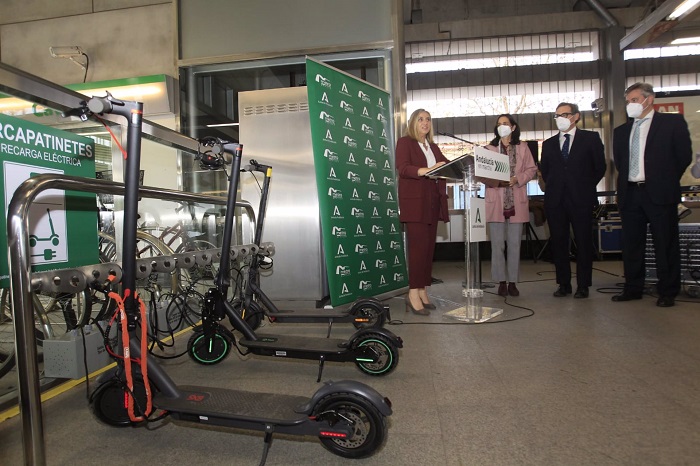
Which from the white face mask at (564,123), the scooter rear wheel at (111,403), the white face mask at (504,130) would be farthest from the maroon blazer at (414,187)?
the scooter rear wheel at (111,403)

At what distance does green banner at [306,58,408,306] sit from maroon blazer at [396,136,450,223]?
50 centimetres

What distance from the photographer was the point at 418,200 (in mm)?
3059

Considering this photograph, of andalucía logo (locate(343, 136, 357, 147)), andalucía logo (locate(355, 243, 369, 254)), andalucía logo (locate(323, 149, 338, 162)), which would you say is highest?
andalucía logo (locate(343, 136, 357, 147))

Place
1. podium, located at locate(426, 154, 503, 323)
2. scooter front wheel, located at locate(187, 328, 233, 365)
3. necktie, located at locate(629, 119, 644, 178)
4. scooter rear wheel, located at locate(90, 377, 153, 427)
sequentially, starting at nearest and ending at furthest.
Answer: scooter rear wheel, located at locate(90, 377, 153, 427)
scooter front wheel, located at locate(187, 328, 233, 365)
podium, located at locate(426, 154, 503, 323)
necktie, located at locate(629, 119, 644, 178)

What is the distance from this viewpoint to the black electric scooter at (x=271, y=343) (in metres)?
1.85

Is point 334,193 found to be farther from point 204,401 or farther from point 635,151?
point 635,151

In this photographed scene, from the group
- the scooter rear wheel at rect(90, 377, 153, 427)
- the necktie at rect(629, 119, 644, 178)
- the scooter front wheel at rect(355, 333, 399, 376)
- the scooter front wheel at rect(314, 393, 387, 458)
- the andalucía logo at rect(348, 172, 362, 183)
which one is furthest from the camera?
the andalucía logo at rect(348, 172, 362, 183)

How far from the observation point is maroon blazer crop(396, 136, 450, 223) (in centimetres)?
306

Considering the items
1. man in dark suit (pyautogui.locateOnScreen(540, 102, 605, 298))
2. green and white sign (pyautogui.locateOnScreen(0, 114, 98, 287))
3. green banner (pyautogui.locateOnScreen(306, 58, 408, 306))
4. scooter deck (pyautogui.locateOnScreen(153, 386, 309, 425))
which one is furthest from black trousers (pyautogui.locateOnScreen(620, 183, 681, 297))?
green and white sign (pyautogui.locateOnScreen(0, 114, 98, 287))

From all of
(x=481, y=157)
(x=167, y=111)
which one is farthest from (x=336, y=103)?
(x=167, y=111)

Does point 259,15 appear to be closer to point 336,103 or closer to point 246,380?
point 336,103

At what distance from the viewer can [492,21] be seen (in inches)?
331

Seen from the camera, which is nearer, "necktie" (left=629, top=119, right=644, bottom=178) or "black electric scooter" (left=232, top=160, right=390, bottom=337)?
"black electric scooter" (left=232, top=160, right=390, bottom=337)

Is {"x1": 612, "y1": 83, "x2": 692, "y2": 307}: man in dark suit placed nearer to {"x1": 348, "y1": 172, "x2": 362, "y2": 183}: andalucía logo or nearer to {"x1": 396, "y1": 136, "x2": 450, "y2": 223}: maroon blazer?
{"x1": 396, "y1": 136, "x2": 450, "y2": 223}: maroon blazer
